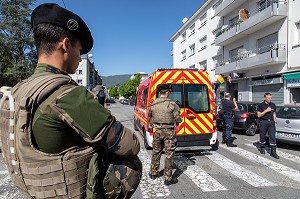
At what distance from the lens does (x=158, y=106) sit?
4871 millimetres

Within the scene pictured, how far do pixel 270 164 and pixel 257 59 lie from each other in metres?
13.6

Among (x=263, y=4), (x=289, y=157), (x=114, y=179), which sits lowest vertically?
(x=289, y=157)

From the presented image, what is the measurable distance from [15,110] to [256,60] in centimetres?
1909

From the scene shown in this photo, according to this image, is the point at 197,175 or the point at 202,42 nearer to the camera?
the point at 197,175

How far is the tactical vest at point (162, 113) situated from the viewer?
477cm

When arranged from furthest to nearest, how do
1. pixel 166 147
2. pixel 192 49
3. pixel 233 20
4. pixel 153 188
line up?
pixel 192 49 → pixel 233 20 → pixel 166 147 → pixel 153 188

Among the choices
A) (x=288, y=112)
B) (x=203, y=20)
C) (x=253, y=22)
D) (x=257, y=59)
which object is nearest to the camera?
(x=288, y=112)

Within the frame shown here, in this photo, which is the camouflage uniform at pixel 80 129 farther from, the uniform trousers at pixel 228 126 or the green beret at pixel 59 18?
the uniform trousers at pixel 228 126

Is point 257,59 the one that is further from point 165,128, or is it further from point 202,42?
point 165,128

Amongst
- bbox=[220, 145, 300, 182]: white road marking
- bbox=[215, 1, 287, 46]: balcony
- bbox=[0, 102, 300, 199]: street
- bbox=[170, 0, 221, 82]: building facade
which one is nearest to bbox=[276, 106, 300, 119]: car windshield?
bbox=[0, 102, 300, 199]: street

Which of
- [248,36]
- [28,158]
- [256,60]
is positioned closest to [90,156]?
[28,158]

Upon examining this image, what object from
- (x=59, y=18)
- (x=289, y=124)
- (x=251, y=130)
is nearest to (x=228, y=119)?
(x=289, y=124)

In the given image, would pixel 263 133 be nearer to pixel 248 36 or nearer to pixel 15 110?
pixel 15 110

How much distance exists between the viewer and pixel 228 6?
2169 centimetres
